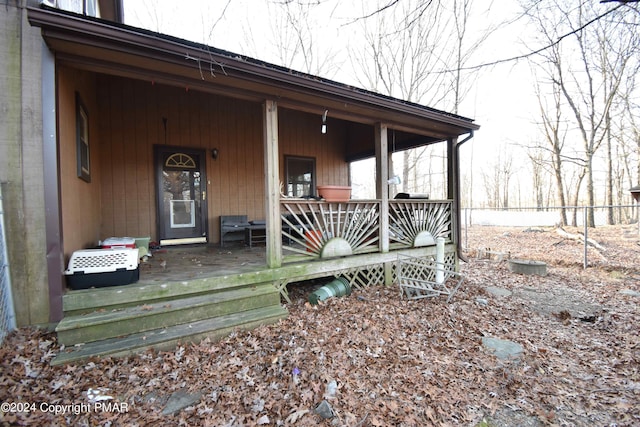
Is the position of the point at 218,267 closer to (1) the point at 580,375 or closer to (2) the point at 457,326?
(2) the point at 457,326

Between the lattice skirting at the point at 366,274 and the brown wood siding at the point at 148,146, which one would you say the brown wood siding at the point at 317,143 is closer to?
the brown wood siding at the point at 148,146

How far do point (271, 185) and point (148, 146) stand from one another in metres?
3.09

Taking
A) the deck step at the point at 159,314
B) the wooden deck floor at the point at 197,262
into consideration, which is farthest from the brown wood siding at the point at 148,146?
the deck step at the point at 159,314

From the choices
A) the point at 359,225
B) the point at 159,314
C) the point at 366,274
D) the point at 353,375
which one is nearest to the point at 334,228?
the point at 359,225

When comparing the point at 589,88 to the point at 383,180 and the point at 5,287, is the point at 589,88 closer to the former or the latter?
the point at 383,180

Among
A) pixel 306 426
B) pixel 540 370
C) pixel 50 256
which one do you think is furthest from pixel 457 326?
pixel 50 256

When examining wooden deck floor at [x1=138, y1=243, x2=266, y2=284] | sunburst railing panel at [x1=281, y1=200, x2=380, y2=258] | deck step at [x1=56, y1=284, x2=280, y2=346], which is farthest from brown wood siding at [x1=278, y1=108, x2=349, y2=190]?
deck step at [x1=56, y1=284, x2=280, y2=346]

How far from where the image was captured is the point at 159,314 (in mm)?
2752

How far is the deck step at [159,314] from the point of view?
2.44m

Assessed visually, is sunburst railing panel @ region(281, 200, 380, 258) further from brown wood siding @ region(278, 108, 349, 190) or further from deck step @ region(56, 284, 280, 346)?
brown wood siding @ region(278, 108, 349, 190)

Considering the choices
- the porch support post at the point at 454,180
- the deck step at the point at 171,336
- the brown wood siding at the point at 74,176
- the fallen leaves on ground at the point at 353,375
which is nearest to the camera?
the fallen leaves on ground at the point at 353,375

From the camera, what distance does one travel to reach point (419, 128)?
5.33 meters

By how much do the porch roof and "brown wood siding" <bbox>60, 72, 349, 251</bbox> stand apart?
817mm

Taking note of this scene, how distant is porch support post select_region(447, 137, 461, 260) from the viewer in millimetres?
5660
